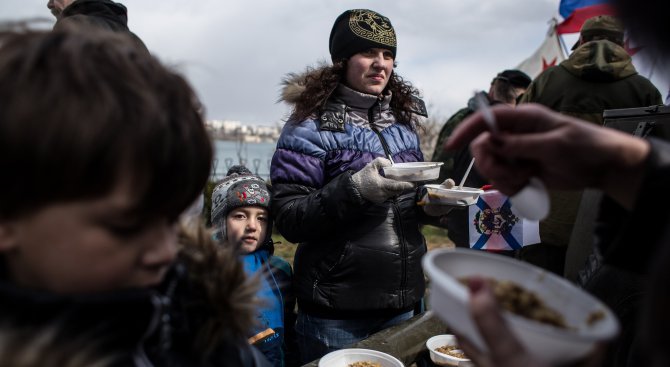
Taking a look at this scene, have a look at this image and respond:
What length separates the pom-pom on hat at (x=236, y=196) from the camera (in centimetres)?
309

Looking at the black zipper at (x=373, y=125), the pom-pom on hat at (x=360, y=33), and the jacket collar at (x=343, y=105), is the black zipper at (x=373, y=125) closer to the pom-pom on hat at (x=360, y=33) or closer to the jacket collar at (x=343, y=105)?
the jacket collar at (x=343, y=105)

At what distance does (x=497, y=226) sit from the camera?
11.2ft

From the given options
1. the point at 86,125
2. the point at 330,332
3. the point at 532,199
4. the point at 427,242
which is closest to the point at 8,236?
the point at 86,125

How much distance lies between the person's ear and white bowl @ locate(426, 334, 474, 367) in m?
2.12

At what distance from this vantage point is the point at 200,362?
4.25ft

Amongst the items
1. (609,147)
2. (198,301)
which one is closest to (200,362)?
(198,301)

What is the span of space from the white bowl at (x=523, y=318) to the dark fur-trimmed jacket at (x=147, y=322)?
0.59 metres

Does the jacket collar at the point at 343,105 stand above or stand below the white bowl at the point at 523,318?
above

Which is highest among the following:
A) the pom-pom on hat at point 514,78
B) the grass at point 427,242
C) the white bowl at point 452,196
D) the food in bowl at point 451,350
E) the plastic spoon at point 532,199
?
the pom-pom on hat at point 514,78

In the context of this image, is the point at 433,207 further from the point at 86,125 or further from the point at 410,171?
the point at 86,125

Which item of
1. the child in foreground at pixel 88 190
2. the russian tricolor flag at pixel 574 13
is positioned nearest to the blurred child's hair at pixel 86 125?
the child in foreground at pixel 88 190

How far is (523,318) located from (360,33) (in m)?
2.46

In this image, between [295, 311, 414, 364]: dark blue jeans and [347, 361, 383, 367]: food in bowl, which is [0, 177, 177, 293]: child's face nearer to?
[347, 361, 383, 367]: food in bowl

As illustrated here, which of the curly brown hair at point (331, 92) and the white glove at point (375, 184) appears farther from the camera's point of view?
the curly brown hair at point (331, 92)
